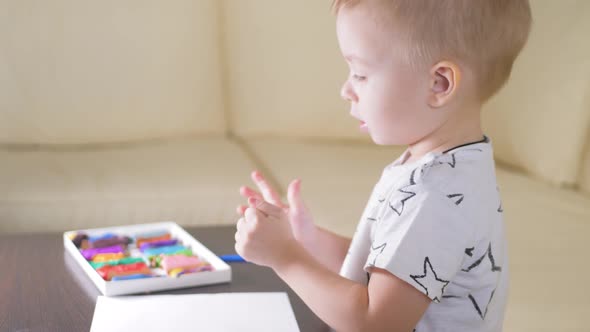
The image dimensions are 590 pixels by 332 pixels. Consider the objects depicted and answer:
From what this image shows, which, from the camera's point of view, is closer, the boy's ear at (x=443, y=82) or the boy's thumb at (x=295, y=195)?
the boy's ear at (x=443, y=82)

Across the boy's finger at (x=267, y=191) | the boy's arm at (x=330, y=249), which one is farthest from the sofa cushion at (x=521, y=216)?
the boy's finger at (x=267, y=191)

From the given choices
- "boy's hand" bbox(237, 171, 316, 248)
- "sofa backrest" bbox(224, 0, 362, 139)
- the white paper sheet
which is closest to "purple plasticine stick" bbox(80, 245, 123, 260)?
the white paper sheet

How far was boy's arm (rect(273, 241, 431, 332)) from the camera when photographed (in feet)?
2.55

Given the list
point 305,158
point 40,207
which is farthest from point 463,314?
point 305,158

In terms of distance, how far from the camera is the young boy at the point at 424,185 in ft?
2.56

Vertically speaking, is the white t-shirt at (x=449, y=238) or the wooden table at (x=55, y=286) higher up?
the white t-shirt at (x=449, y=238)

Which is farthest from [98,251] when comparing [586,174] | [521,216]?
[586,174]

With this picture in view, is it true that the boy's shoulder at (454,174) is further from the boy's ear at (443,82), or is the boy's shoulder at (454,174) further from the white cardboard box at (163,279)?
the white cardboard box at (163,279)

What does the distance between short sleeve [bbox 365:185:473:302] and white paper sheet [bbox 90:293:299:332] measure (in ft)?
0.57

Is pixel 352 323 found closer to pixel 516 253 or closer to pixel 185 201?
pixel 516 253

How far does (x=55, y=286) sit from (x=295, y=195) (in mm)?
342

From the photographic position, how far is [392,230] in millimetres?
796

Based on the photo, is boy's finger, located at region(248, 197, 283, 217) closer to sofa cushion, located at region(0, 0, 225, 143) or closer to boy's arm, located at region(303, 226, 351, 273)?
boy's arm, located at region(303, 226, 351, 273)

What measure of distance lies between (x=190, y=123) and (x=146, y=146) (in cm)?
14
